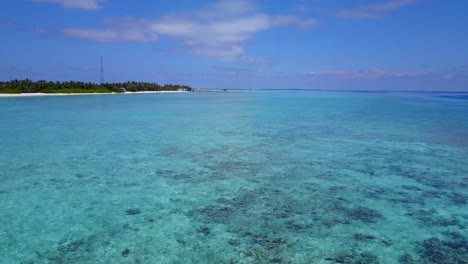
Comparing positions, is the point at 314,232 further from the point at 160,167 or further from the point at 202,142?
the point at 202,142

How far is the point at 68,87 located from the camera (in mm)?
72438

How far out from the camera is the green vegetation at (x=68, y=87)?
62188 mm

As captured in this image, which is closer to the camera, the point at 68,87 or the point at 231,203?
the point at 231,203

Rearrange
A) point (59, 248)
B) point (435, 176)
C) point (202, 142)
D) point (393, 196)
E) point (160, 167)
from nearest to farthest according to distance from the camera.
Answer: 1. point (59, 248)
2. point (393, 196)
3. point (435, 176)
4. point (160, 167)
5. point (202, 142)

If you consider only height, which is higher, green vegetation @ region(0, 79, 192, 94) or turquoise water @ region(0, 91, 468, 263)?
green vegetation @ region(0, 79, 192, 94)

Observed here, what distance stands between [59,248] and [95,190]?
9.61ft

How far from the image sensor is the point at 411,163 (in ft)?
36.2

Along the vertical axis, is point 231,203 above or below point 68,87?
below

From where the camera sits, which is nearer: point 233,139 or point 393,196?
point 393,196

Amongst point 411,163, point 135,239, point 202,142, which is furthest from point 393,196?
point 202,142

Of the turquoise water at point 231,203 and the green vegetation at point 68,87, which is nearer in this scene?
the turquoise water at point 231,203

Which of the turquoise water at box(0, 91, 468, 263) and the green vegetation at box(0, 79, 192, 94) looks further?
the green vegetation at box(0, 79, 192, 94)

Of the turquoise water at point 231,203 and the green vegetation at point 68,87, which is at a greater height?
the green vegetation at point 68,87

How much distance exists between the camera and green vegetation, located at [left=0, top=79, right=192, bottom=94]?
62188mm
